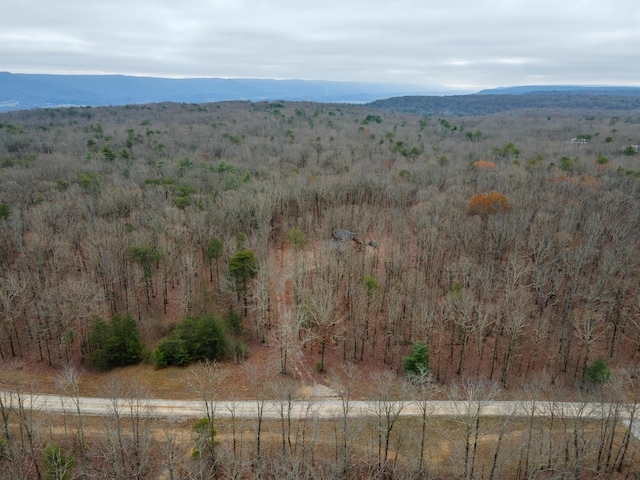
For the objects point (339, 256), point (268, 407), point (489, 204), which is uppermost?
point (489, 204)

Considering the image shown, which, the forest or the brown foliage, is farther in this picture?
the brown foliage

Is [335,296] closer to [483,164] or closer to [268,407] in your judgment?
[268,407]

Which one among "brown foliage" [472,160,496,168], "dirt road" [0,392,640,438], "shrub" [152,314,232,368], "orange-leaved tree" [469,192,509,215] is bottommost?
"dirt road" [0,392,640,438]

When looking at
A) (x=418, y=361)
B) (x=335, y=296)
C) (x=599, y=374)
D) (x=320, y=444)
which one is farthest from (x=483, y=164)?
(x=320, y=444)

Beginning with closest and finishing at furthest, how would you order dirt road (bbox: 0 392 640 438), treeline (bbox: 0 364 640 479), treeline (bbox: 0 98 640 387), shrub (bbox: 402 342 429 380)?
treeline (bbox: 0 364 640 479) → dirt road (bbox: 0 392 640 438) → shrub (bbox: 402 342 429 380) → treeline (bbox: 0 98 640 387)


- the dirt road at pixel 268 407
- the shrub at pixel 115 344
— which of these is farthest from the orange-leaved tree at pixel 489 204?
the shrub at pixel 115 344

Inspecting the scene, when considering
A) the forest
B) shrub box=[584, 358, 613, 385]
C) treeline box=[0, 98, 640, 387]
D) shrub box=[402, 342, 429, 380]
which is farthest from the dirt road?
treeline box=[0, 98, 640, 387]

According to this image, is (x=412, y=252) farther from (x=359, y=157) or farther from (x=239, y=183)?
(x=359, y=157)

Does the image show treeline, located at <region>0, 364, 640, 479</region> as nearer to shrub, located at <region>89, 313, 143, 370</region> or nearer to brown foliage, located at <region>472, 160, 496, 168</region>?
shrub, located at <region>89, 313, 143, 370</region>
